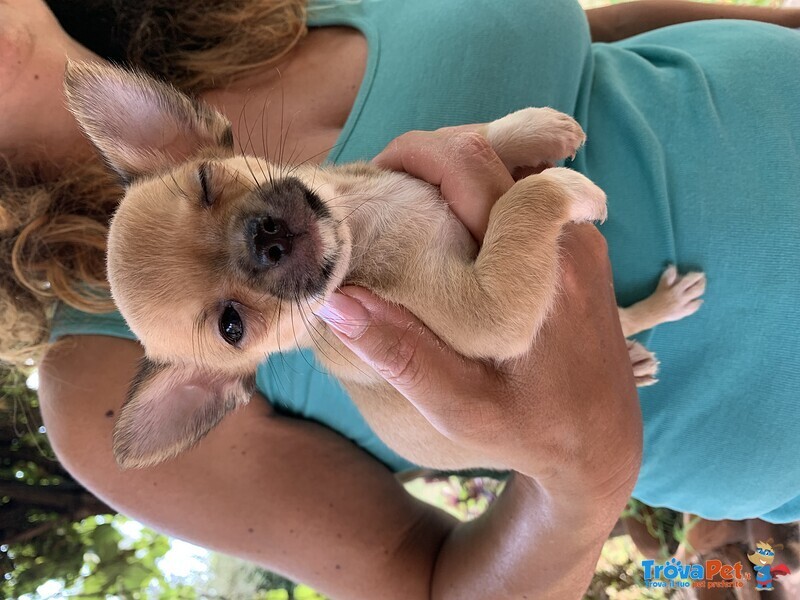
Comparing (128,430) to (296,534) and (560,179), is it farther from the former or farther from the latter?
(560,179)

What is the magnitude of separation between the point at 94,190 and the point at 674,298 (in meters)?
1.99

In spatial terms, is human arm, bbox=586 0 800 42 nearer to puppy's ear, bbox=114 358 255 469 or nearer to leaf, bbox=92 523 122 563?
puppy's ear, bbox=114 358 255 469

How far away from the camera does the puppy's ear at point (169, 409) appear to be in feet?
4.91

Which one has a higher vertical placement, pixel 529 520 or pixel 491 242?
pixel 491 242

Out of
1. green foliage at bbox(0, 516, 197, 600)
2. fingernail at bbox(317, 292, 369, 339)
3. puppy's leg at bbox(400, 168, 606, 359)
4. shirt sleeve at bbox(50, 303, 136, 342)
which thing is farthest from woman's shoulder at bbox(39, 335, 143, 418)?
green foliage at bbox(0, 516, 197, 600)

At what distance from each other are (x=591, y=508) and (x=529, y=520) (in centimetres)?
21

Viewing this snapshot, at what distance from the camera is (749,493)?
1773 millimetres

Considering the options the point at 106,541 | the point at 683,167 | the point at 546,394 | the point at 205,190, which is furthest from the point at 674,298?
the point at 106,541

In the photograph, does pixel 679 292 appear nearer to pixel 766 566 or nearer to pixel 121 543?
pixel 766 566

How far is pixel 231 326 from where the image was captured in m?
1.61

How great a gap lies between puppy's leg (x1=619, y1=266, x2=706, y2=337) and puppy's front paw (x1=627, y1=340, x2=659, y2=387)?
0.09 meters

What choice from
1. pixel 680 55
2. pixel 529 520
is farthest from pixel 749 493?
pixel 680 55

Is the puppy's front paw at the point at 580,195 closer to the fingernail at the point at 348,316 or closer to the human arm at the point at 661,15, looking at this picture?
the fingernail at the point at 348,316

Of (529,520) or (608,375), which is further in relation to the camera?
(529,520)
